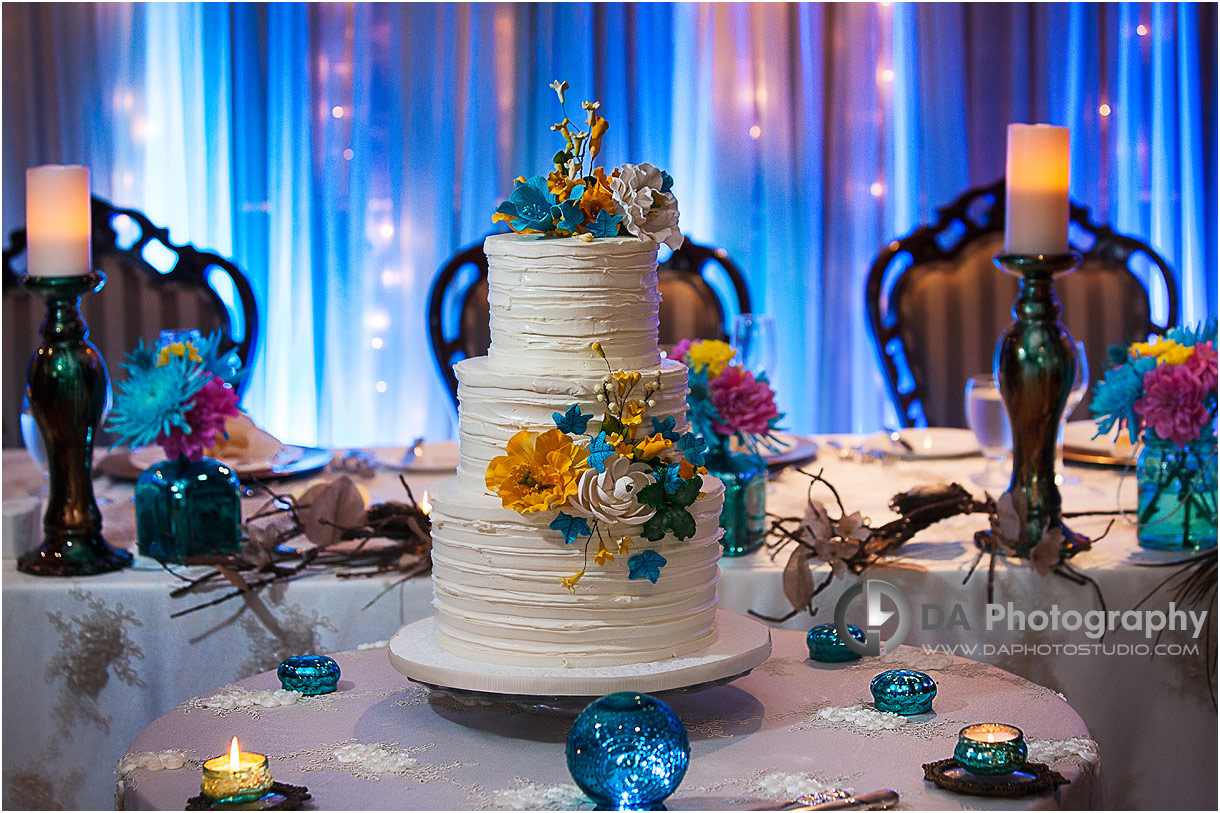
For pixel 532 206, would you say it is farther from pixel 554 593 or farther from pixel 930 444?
pixel 930 444

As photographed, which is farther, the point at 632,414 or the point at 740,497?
the point at 740,497

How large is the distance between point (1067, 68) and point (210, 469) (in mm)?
3322

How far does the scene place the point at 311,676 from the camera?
4.88ft

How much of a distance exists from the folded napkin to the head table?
495 millimetres

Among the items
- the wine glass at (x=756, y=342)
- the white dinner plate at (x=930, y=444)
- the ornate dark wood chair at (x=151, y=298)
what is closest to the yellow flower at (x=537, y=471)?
the wine glass at (x=756, y=342)

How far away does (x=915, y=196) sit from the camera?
4.38m

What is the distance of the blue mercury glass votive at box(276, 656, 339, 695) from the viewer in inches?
58.6

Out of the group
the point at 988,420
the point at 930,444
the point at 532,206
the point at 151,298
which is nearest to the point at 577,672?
the point at 532,206

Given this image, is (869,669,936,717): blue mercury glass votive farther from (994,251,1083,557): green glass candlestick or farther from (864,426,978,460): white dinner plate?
(864,426,978,460): white dinner plate

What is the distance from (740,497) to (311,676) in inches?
29.6

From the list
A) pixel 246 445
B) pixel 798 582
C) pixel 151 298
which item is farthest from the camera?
pixel 151 298

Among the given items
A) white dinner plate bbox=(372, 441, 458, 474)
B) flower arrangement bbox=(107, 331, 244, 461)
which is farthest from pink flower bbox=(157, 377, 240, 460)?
white dinner plate bbox=(372, 441, 458, 474)

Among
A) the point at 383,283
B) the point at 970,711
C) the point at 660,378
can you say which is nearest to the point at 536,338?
the point at 660,378

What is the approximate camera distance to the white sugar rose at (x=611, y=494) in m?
1.29
